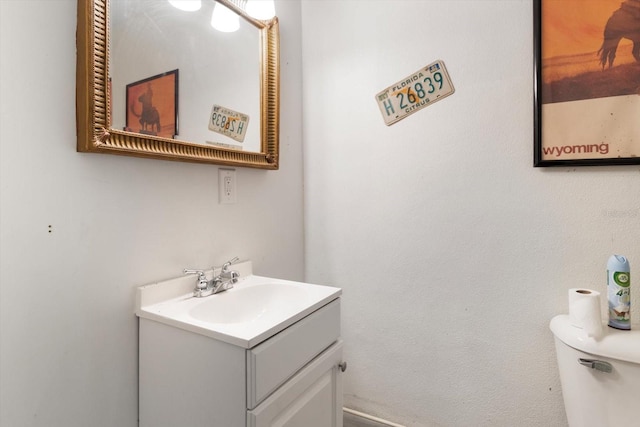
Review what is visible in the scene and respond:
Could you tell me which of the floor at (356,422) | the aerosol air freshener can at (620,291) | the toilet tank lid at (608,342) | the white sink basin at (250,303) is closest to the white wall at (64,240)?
the white sink basin at (250,303)

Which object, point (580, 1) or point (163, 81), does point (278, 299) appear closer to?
point (163, 81)

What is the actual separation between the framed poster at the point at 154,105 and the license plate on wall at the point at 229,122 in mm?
147

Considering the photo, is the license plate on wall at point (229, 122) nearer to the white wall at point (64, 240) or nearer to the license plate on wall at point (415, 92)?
the white wall at point (64, 240)

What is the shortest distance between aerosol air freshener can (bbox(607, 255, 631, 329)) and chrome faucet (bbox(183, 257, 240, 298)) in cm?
114

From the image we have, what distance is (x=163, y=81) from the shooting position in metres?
0.95

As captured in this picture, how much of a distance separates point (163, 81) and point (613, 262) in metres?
1.41

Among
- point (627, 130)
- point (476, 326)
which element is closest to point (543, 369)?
point (476, 326)

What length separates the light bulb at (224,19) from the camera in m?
1.12

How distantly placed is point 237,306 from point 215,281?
108 millimetres

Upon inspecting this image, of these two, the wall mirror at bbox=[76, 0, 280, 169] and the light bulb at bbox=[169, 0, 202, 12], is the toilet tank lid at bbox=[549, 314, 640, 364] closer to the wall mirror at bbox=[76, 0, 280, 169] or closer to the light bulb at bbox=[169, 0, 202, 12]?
the wall mirror at bbox=[76, 0, 280, 169]

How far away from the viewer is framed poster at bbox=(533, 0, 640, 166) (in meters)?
0.95

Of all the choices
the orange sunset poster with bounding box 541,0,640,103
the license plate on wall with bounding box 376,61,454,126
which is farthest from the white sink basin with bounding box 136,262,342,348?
the orange sunset poster with bounding box 541,0,640,103

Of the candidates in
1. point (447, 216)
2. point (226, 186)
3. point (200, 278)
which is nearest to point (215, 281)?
point (200, 278)

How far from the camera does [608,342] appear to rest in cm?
86
